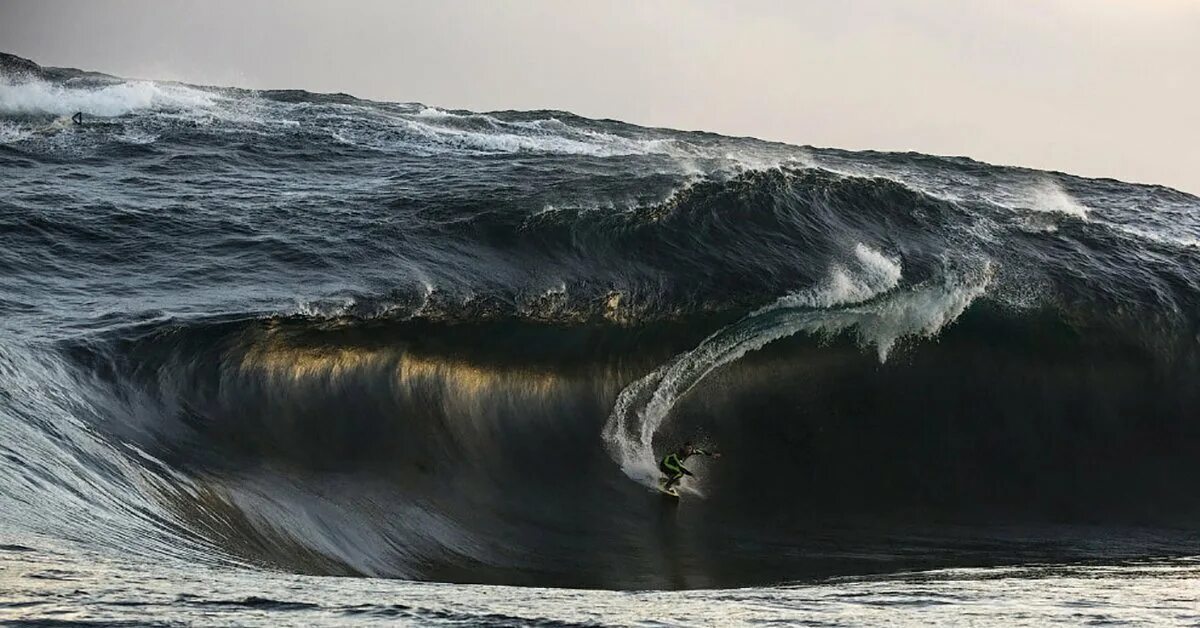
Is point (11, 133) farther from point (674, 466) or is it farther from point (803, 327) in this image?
point (674, 466)

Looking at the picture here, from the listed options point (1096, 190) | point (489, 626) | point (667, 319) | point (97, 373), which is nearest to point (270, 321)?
point (97, 373)

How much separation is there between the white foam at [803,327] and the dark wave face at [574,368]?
0.05 m

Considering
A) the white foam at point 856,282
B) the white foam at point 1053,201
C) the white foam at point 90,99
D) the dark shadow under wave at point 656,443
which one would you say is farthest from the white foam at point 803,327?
the white foam at point 90,99

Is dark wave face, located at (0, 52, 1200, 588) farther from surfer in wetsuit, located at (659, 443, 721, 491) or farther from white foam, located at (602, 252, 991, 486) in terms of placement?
surfer in wetsuit, located at (659, 443, 721, 491)

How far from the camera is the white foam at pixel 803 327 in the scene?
54.6 ft

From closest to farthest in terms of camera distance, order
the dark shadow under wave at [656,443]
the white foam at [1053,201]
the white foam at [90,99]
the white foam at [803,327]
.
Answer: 1. the dark shadow under wave at [656,443]
2. the white foam at [803,327]
3. the white foam at [1053,201]
4. the white foam at [90,99]

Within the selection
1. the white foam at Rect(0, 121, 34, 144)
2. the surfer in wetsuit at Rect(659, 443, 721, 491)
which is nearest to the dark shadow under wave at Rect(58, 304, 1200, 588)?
the surfer in wetsuit at Rect(659, 443, 721, 491)

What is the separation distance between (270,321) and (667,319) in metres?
5.61

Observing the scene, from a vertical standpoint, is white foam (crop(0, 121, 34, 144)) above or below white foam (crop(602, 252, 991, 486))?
above

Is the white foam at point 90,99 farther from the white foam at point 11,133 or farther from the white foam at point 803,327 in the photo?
the white foam at point 803,327


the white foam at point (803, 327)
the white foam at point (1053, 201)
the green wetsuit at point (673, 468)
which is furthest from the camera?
the white foam at point (1053, 201)

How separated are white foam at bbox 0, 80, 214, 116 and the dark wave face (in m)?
4.23

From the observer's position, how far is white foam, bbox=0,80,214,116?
1153 inches

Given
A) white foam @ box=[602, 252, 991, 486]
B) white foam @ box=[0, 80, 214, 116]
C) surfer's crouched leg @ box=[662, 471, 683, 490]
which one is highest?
white foam @ box=[0, 80, 214, 116]
